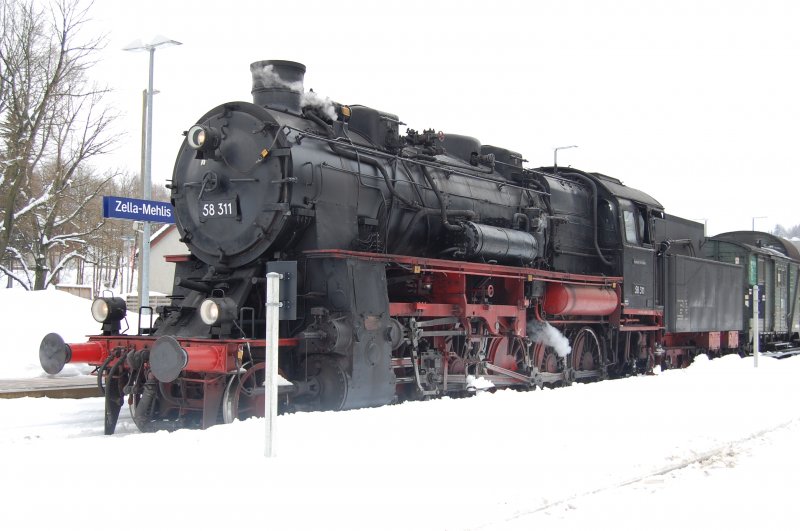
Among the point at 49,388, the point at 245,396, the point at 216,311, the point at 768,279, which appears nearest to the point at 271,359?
the point at 216,311

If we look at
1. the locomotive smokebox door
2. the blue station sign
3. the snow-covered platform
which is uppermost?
the blue station sign

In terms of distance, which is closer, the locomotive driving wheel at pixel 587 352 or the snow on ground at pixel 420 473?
the snow on ground at pixel 420 473

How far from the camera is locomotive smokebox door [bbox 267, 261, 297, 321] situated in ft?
22.7

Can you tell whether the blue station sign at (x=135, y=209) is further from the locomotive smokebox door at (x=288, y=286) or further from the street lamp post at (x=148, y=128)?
the locomotive smokebox door at (x=288, y=286)

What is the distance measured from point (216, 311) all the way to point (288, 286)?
4.10 feet

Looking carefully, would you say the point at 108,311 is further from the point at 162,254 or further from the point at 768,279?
the point at 162,254

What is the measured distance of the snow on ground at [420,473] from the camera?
189 inches

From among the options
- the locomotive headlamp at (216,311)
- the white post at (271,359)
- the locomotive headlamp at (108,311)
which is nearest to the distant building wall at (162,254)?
the locomotive headlamp at (108,311)

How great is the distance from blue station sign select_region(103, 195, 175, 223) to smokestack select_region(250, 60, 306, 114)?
4343 mm

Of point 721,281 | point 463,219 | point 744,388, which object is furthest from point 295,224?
point 721,281

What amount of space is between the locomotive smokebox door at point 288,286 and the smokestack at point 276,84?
320cm

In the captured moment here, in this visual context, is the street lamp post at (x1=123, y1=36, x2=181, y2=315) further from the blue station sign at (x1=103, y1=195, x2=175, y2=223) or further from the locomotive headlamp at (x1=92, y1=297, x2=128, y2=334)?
the locomotive headlamp at (x1=92, y1=297, x2=128, y2=334)

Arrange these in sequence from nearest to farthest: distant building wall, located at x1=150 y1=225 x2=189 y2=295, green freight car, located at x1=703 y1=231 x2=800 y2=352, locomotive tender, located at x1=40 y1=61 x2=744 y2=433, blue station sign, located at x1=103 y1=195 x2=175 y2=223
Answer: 1. locomotive tender, located at x1=40 y1=61 x2=744 y2=433
2. blue station sign, located at x1=103 y1=195 x2=175 y2=223
3. green freight car, located at x1=703 y1=231 x2=800 y2=352
4. distant building wall, located at x1=150 y1=225 x2=189 y2=295

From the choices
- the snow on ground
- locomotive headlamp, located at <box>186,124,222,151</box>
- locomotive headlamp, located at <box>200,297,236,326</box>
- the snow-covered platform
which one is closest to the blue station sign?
the snow-covered platform
